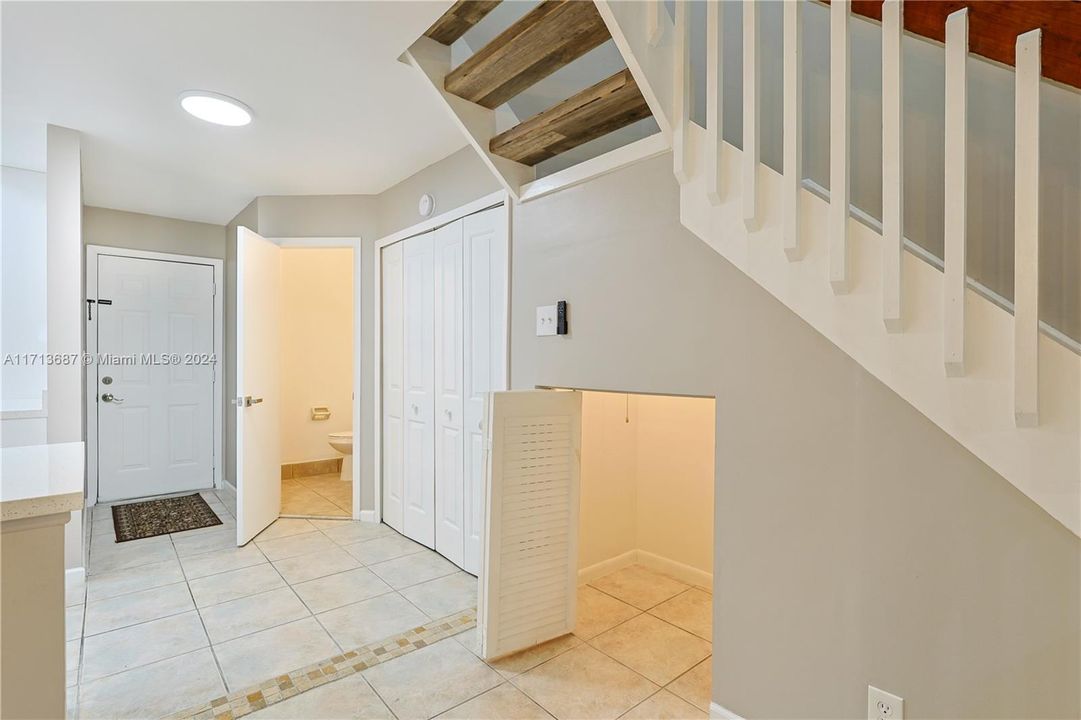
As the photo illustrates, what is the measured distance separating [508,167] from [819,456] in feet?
6.14

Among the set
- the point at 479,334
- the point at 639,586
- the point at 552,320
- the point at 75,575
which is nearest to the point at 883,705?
the point at 639,586

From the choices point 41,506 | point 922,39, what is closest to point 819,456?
point 922,39

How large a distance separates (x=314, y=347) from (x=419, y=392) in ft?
8.00

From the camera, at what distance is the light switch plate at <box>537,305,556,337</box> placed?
2.45m

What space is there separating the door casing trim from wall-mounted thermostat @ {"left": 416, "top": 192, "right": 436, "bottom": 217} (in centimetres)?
279

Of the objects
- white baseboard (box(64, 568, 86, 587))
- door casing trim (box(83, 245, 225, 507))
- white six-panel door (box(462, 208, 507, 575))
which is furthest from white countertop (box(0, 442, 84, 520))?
door casing trim (box(83, 245, 225, 507))

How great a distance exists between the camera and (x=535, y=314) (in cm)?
258

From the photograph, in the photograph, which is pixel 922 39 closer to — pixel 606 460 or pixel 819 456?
pixel 819 456

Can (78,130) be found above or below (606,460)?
above

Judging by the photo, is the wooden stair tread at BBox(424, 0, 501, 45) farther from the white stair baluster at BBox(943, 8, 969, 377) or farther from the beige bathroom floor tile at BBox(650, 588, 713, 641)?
the beige bathroom floor tile at BBox(650, 588, 713, 641)

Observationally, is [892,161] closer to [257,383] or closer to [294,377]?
[257,383]

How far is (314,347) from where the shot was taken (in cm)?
548

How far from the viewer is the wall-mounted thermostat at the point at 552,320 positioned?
2396 mm

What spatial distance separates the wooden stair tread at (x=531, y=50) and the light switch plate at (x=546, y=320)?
A: 947mm
